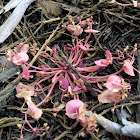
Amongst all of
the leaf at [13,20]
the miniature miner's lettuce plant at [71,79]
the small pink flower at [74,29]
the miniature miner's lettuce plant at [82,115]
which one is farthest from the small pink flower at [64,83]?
the leaf at [13,20]

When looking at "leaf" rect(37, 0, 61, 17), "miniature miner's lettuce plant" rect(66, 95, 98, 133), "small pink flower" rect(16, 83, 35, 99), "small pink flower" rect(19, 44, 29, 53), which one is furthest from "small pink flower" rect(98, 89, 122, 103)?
"leaf" rect(37, 0, 61, 17)

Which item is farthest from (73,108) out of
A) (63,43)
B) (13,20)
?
(13,20)

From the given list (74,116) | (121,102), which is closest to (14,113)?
(74,116)

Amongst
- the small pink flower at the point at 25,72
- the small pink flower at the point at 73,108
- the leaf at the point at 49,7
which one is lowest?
the small pink flower at the point at 73,108

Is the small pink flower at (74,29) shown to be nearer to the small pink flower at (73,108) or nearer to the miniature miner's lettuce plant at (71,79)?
the miniature miner's lettuce plant at (71,79)

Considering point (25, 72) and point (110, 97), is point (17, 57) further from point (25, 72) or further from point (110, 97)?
point (110, 97)

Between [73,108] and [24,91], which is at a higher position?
[24,91]

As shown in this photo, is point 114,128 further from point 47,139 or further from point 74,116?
point 47,139

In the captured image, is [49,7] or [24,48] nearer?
[24,48]

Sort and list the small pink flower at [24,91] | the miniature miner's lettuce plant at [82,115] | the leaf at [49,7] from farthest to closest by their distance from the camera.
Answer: the leaf at [49,7] → the small pink flower at [24,91] → the miniature miner's lettuce plant at [82,115]
